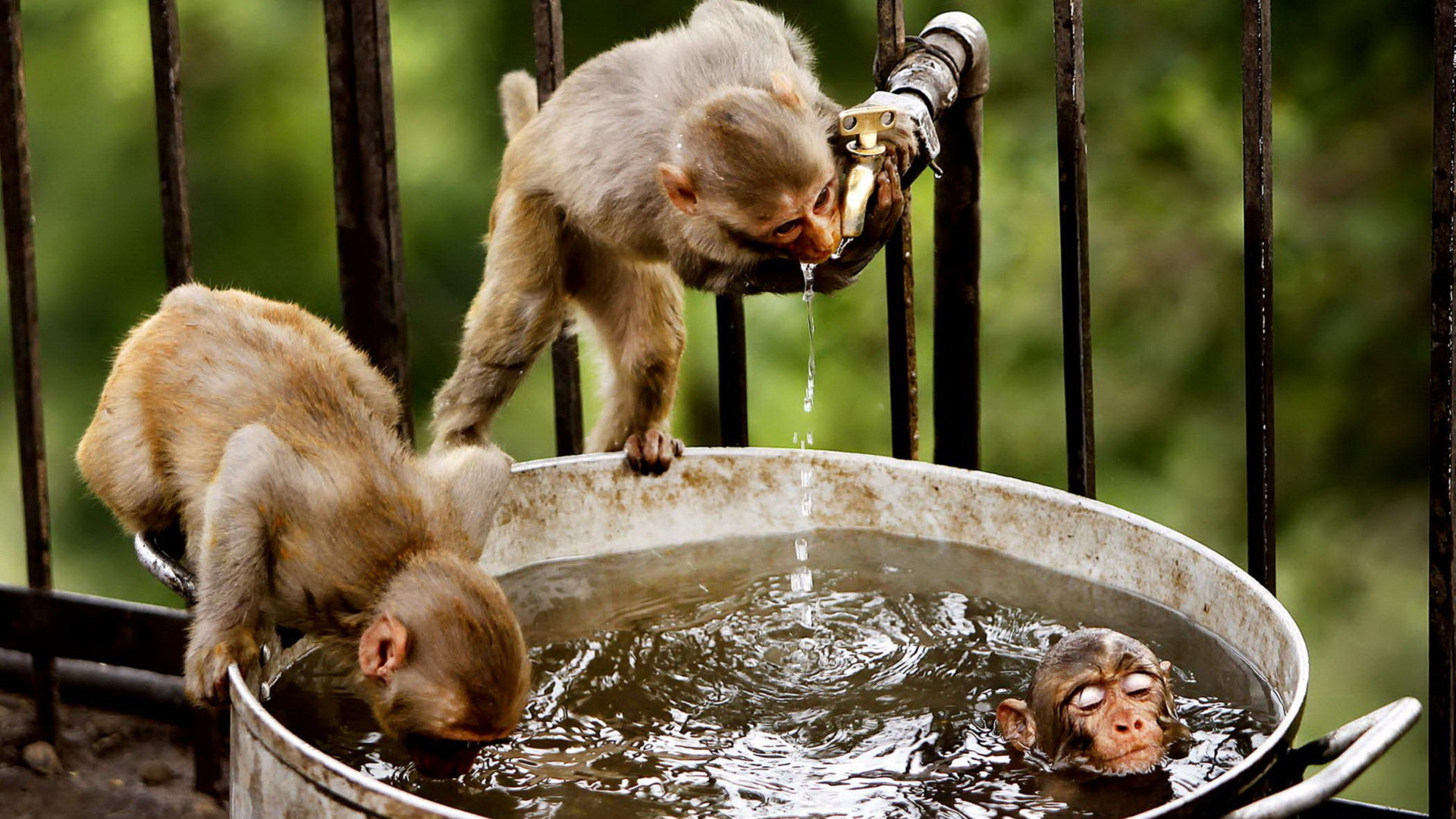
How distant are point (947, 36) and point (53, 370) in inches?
128

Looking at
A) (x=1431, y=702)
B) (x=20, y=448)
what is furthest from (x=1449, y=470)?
(x=20, y=448)

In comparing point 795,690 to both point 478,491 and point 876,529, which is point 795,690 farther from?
point 478,491

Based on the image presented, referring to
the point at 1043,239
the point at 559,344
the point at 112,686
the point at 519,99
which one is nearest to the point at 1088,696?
the point at 559,344

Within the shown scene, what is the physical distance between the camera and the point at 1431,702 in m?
2.90

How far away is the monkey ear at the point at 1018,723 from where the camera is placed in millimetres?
2500

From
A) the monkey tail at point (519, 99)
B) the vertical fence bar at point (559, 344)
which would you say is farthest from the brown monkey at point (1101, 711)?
the monkey tail at point (519, 99)

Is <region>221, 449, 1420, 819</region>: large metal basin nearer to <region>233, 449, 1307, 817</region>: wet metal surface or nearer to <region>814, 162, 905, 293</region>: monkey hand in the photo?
<region>233, 449, 1307, 817</region>: wet metal surface

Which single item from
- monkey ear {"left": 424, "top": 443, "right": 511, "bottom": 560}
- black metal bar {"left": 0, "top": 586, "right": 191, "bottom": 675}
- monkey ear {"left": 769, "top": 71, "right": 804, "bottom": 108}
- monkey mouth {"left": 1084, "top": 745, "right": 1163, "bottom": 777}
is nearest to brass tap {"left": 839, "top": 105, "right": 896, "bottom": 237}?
monkey ear {"left": 769, "top": 71, "right": 804, "bottom": 108}

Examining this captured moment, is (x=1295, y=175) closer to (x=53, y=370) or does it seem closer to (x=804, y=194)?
(x=804, y=194)

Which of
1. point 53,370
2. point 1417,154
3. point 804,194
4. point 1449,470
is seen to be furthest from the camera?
point 53,370

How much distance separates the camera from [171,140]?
360 centimetres

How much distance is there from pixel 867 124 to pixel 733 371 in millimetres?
968

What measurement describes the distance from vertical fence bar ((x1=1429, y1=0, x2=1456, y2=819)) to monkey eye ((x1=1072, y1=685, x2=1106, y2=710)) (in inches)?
30.4

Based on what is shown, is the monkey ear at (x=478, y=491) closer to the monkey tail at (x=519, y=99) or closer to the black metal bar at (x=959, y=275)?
the black metal bar at (x=959, y=275)
